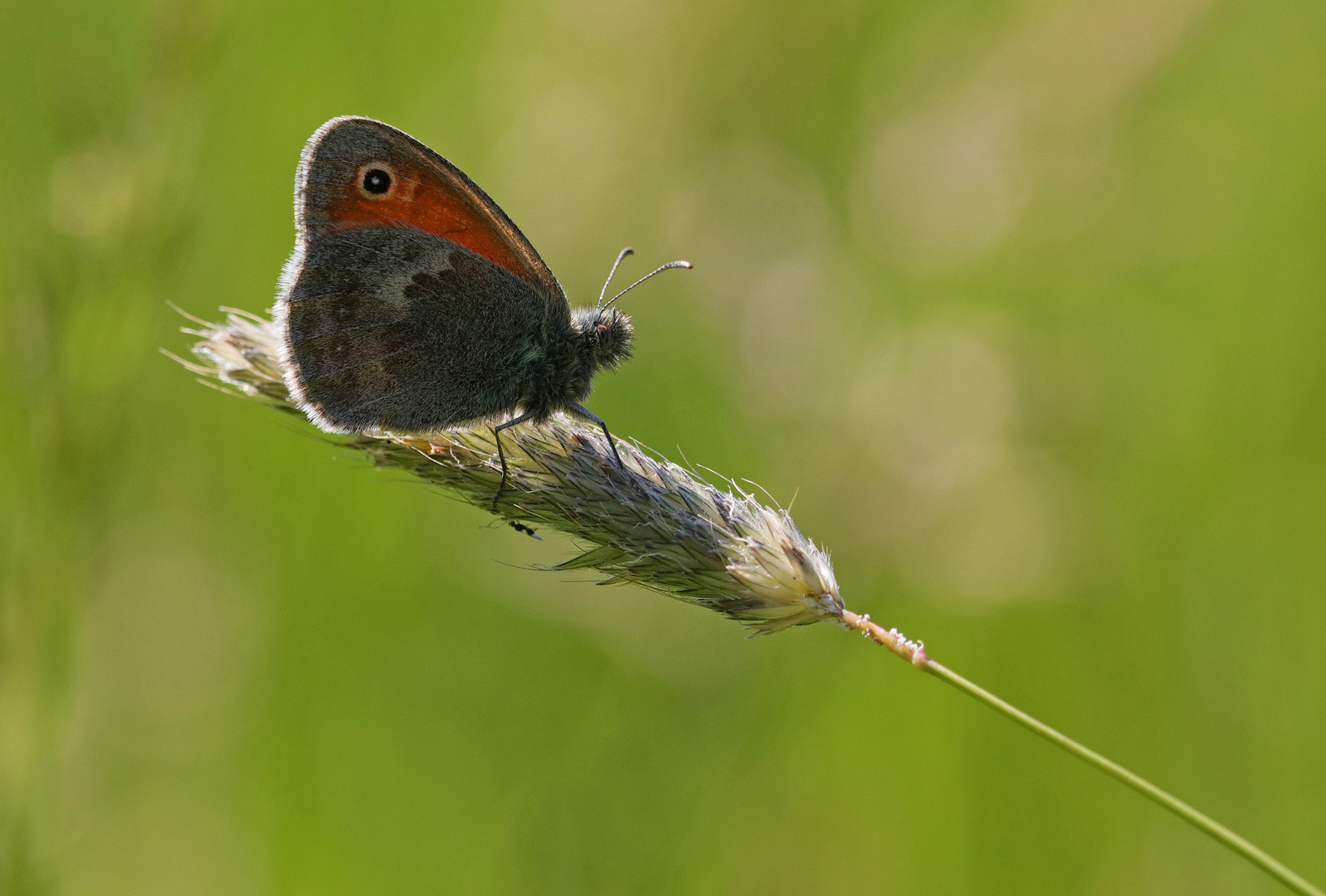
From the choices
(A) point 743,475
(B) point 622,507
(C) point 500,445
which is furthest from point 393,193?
(A) point 743,475

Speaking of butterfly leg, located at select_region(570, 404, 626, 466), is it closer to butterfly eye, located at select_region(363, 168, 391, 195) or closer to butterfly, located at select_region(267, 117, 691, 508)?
butterfly, located at select_region(267, 117, 691, 508)

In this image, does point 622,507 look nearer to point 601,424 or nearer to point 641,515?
point 641,515

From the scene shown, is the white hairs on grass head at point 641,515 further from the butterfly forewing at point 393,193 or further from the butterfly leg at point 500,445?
the butterfly forewing at point 393,193

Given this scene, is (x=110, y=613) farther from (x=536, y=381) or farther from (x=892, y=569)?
(x=892, y=569)

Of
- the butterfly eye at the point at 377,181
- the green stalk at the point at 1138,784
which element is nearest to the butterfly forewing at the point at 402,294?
the butterfly eye at the point at 377,181

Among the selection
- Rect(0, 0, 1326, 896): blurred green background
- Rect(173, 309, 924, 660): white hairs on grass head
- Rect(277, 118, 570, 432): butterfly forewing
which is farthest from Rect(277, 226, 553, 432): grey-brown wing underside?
Rect(0, 0, 1326, 896): blurred green background

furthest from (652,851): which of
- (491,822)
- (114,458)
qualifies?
(114,458)
